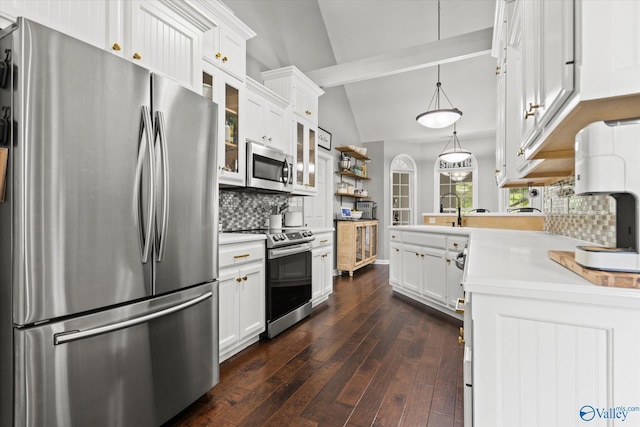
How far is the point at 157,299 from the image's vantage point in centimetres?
151

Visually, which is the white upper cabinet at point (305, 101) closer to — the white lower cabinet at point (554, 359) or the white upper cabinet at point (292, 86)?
the white upper cabinet at point (292, 86)

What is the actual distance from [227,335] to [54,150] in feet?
5.22

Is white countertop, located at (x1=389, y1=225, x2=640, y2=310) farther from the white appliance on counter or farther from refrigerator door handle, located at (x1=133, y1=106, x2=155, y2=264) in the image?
refrigerator door handle, located at (x1=133, y1=106, x2=155, y2=264)

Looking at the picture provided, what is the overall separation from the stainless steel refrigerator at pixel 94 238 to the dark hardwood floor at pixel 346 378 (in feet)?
1.18

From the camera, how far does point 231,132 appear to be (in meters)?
2.78

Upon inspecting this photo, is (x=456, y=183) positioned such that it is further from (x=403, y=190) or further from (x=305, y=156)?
(x=305, y=156)

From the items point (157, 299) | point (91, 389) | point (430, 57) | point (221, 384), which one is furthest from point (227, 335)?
point (430, 57)

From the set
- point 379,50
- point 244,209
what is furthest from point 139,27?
point 379,50

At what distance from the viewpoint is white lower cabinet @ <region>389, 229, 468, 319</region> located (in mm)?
3156

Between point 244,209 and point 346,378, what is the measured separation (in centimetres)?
198

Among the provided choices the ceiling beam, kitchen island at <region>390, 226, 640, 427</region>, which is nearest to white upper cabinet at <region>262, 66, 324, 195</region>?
the ceiling beam

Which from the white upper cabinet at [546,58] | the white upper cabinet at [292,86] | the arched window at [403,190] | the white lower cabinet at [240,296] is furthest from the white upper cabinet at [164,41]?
the arched window at [403,190]

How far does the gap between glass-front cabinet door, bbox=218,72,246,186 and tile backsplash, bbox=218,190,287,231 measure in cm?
42

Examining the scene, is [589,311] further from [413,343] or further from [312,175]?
[312,175]
